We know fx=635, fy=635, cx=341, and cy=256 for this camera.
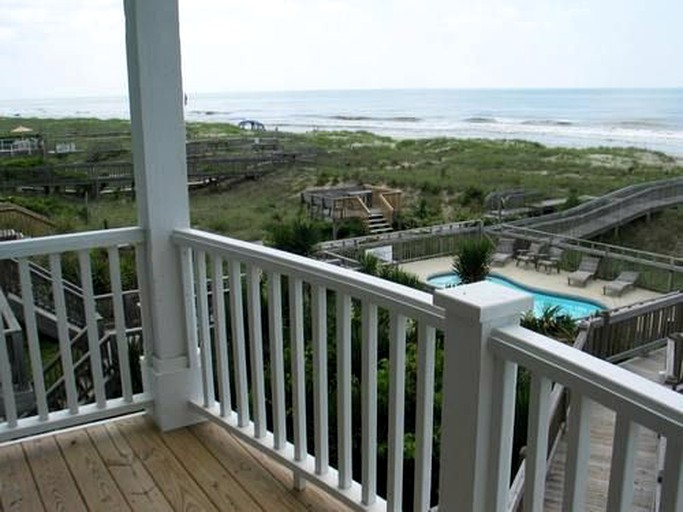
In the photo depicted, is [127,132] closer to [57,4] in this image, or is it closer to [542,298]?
[57,4]

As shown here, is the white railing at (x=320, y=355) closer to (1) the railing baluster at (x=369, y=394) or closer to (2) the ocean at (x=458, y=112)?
(1) the railing baluster at (x=369, y=394)

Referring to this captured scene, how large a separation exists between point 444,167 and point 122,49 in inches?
58.0

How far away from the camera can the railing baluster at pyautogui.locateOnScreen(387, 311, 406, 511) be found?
70.2 inches

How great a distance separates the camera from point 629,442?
3.68ft

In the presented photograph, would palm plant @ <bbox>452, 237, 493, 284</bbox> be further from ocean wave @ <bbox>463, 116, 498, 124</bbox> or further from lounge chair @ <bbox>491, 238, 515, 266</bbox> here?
ocean wave @ <bbox>463, 116, 498, 124</bbox>

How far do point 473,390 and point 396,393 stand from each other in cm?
40

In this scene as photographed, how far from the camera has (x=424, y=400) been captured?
5.54 ft

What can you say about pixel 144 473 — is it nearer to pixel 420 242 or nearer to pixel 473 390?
pixel 420 242

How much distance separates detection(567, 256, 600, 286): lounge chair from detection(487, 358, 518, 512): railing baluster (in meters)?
0.74

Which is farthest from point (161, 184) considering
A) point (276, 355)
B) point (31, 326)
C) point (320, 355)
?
point (320, 355)

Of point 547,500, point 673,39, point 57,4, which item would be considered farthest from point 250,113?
point 547,500

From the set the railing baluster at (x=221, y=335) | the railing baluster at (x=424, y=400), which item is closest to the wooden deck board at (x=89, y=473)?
the railing baluster at (x=221, y=335)

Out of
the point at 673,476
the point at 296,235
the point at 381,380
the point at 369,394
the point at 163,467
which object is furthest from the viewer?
the point at 381,380

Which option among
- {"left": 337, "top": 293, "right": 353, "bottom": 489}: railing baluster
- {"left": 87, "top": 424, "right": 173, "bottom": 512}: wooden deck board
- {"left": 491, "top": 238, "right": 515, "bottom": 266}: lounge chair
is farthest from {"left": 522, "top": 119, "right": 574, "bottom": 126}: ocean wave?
{"left": 87, "top": 424, "right": 173, "bottom": 512}: wooden deck board
